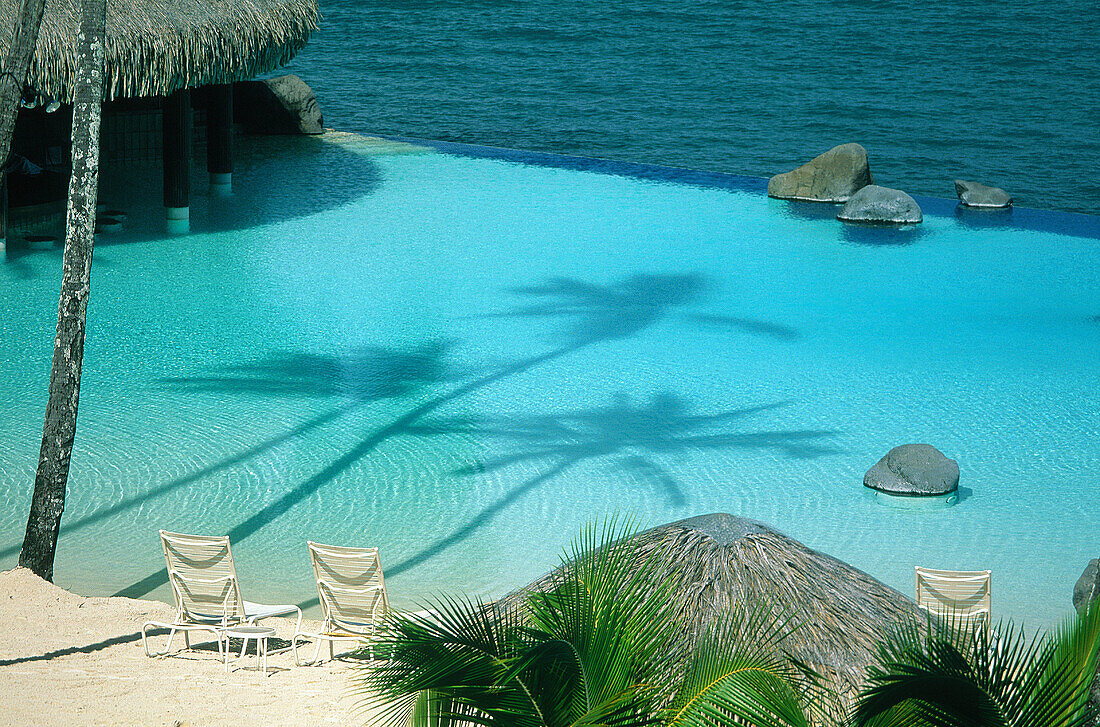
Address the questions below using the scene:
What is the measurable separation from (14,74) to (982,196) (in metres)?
17.9

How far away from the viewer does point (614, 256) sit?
1590 centimetres

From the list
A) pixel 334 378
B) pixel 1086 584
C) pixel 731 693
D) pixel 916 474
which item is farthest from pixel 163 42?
pixel 731 693

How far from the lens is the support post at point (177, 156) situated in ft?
49.6

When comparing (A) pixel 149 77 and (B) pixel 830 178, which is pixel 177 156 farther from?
(B) pixel 830 178

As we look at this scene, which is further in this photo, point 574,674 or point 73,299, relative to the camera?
point 73,299

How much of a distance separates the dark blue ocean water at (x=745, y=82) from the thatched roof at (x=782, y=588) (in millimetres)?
20816

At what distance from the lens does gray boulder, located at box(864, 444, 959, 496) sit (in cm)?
893

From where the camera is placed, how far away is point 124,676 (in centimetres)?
542

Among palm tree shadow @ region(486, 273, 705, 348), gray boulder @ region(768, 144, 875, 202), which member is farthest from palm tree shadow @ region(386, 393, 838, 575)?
gray boulder @ region(768, 144, 875, 202)

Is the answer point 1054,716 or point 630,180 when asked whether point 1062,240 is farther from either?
point 1054,716

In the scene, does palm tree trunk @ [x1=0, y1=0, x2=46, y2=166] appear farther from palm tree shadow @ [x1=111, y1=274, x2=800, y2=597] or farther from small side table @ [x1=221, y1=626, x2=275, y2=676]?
palm tree shadow @ [x1=111, y1=274, x2=800, y2=597]

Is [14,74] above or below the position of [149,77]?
above

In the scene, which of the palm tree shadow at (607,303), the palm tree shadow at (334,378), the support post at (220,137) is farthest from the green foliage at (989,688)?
the support post at (220,137)

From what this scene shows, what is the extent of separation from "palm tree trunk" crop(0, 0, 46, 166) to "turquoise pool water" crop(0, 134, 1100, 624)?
3.25 meters
